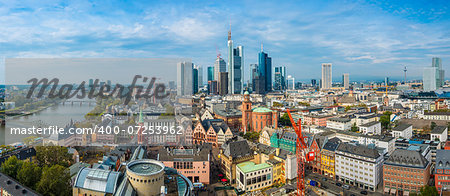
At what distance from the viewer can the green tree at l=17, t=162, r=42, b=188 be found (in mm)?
13922

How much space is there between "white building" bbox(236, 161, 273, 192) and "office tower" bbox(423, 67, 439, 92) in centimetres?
9272

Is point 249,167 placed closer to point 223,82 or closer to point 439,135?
point 439,135

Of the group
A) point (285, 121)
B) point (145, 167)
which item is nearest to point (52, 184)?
point (145, 167)

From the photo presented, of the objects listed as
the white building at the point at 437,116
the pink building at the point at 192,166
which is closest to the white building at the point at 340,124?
the white building at the point at 437,116

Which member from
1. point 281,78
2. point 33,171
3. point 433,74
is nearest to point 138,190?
point 33,171

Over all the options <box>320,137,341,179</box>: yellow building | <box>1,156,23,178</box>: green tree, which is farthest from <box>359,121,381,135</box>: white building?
<box>1,156,23,178</box>: green tree

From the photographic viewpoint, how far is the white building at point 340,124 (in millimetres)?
32569

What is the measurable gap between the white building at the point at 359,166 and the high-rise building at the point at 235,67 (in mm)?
73768

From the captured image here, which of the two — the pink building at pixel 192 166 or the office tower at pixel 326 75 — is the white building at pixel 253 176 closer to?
the pink building at pixel 192 166

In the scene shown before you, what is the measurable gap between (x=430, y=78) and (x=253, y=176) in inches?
3791

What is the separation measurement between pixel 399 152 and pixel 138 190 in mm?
15469

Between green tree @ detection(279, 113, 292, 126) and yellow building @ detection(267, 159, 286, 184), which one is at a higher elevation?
green tree @ detection(279, 113, 292, 126)

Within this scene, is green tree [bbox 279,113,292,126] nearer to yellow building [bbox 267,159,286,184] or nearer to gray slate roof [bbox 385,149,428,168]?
yellow building [bbox 267,159,286,184]

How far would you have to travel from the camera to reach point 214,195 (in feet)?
52.4
